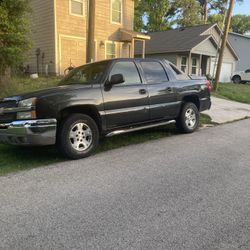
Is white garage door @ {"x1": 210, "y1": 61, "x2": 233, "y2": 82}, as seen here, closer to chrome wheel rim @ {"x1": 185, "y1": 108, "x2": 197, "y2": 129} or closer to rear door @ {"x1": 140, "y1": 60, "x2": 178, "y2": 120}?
chrome wheel rim @ {"x1": 185, "y1": 108, "x2": 197, "y2": 129}

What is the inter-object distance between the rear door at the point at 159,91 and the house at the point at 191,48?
59.6ft

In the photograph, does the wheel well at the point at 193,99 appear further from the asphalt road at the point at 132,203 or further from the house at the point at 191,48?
the house at the point at 191,48

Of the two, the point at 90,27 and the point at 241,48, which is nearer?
the point at 90,27

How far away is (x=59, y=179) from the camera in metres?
4.70

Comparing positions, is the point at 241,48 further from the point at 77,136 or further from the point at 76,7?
the point at 77,136

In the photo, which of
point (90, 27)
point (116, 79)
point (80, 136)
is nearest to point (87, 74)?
point (116, 79)

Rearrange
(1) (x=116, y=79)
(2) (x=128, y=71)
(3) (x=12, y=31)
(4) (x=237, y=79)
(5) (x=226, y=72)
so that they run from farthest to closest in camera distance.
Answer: (4) (x=237, y=79)
(5) (x=226, y=72)
(3) (x=12, y=31)
(2) (x=128, y=71)
(1) (x=116, y=79)

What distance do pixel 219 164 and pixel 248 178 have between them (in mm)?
725

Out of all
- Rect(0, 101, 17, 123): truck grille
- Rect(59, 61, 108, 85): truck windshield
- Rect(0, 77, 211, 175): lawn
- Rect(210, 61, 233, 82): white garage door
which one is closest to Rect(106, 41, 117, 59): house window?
Rect(0, 77, 211, 175): lawn

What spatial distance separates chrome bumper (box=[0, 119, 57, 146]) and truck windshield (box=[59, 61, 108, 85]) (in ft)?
4.40

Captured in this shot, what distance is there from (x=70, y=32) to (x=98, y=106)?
13333 mm

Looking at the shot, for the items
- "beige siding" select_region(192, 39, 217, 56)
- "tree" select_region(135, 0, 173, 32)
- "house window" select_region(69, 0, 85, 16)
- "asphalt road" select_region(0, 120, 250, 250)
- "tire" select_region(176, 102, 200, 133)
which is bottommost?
"asphalt road" select_region(0, 120, 250, 250)

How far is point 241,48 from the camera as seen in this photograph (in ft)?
124

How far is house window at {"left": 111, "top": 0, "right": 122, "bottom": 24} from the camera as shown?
19.9m
